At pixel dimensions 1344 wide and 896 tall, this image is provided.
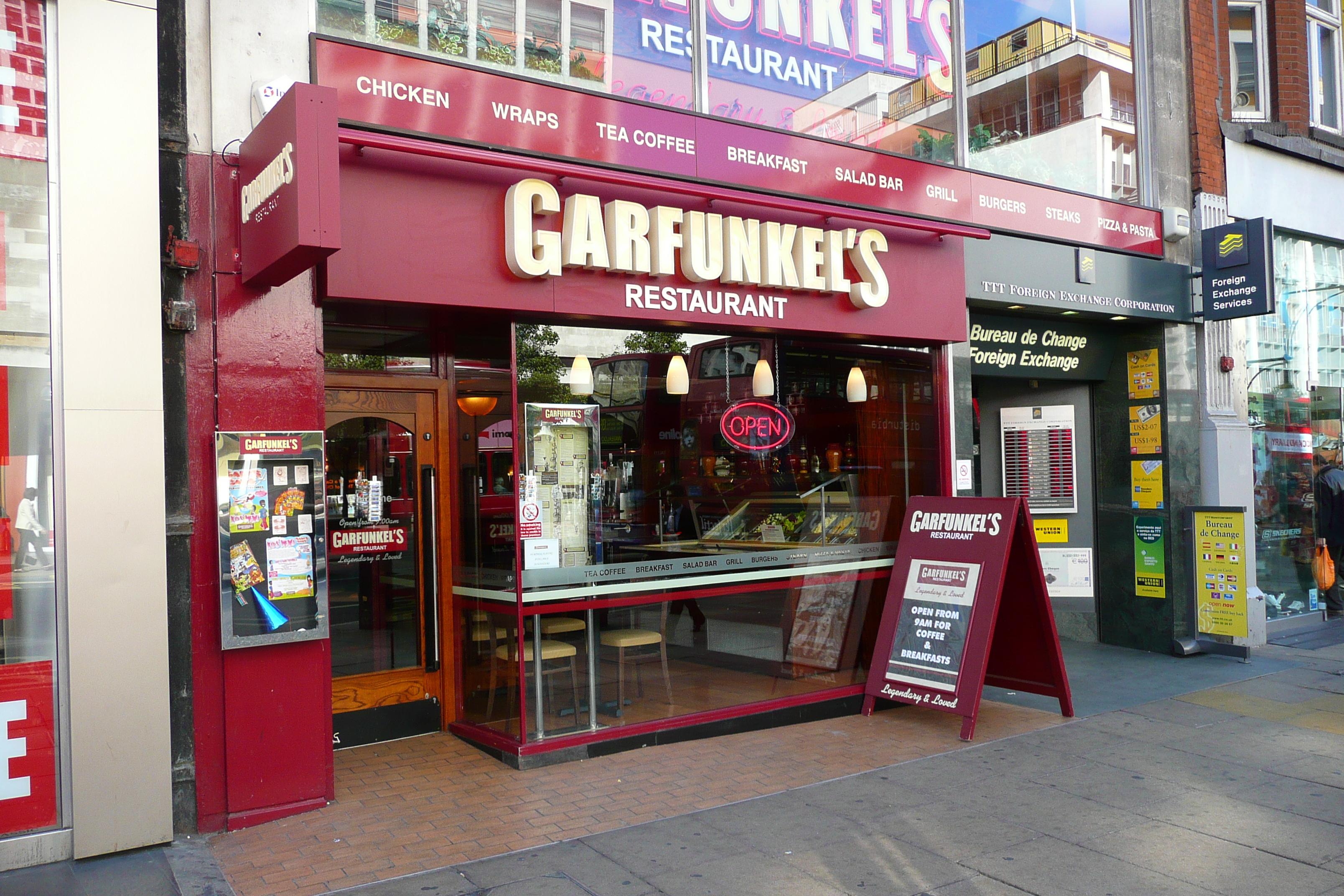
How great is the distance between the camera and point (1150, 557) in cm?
938

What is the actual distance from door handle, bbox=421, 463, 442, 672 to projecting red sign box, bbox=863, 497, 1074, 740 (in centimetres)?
304

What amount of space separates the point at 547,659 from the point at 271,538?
1.81m

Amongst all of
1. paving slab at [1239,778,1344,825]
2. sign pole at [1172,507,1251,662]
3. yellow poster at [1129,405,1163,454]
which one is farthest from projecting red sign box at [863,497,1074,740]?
yellow poster at [1129,405,1163,454]

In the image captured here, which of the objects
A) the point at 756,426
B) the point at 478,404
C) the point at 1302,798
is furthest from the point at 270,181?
the point at 1302,798

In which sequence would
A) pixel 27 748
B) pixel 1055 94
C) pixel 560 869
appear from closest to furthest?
pixel 560 869, pixel 27 748, pixel 1055 94

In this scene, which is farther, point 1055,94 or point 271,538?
point 1055,94

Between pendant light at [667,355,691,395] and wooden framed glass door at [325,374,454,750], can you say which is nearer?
wooden framed glass door at [325,374,454,750]

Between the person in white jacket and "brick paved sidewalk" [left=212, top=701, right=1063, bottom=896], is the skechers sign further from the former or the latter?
the person in white jacket

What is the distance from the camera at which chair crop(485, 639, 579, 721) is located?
6023 mm

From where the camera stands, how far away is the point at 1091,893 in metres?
4.07

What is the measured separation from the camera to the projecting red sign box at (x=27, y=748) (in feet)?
14.8

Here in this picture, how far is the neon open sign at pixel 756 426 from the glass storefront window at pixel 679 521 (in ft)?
0.07

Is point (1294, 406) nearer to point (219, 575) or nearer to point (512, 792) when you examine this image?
point (512, 792)

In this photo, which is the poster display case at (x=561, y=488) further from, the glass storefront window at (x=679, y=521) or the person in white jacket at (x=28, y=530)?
the person in white jacket at (x=28, y=530)
